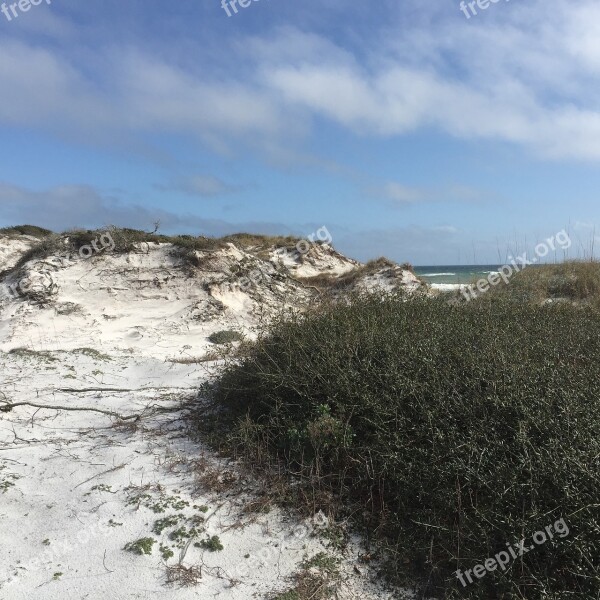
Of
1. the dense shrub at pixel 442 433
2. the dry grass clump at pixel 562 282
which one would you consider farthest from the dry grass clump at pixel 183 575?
the dry grass clump at pixel 562 282

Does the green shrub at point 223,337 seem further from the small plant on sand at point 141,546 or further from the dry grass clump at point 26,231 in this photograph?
the dry grass clump at point 26,231

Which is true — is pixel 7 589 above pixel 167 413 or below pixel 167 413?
below

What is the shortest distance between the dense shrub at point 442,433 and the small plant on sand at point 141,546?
3.56 ft

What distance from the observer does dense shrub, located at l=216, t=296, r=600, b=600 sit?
3.08 metres

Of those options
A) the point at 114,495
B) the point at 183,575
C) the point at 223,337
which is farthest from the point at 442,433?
the point at 223,337

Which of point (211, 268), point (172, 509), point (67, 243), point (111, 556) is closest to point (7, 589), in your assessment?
point (111, 556)

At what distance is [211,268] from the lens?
494 inches

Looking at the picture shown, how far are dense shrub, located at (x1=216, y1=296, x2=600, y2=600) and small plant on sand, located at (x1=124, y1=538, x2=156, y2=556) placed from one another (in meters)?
1.08

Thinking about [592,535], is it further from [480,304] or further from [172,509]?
[480,304]

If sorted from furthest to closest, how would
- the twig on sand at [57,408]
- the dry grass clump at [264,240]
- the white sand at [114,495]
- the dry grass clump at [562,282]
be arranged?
the dry grass clump at [264,240] → the dry grass clump at [562,282] → the twig on sand at [57,408] → the white sand at [114,495]

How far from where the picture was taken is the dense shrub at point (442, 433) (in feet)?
10.1

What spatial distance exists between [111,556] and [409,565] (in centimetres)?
184

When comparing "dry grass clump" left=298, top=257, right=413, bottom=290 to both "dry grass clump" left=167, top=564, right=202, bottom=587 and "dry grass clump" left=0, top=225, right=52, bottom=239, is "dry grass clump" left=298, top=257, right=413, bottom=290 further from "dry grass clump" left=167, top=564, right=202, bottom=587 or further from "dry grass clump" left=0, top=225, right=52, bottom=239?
"dry grass clump" left=167, top=564, right=202, bottom=587

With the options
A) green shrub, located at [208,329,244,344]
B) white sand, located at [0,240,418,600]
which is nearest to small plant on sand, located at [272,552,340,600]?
white sand, located at [0,240,418,600]
